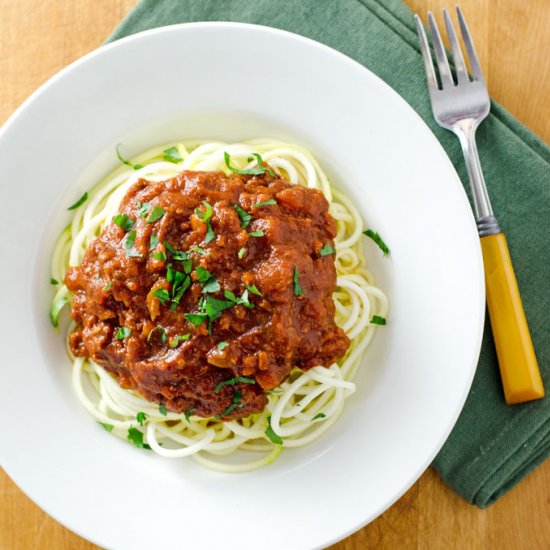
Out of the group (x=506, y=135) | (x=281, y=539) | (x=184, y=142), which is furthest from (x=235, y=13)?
(x=281, y=539)

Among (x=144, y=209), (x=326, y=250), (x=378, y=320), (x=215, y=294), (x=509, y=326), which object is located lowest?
(x=509, y=326)

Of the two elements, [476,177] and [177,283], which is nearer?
[177,283]

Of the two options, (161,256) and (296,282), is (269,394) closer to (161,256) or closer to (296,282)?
(296,282)

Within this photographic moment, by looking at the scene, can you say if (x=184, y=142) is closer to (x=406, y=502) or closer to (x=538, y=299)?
(x=538, y=299)

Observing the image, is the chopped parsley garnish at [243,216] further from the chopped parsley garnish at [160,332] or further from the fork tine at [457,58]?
the fork tine at [457,58]

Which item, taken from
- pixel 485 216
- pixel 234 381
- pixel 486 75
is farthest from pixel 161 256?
pixel 486 75

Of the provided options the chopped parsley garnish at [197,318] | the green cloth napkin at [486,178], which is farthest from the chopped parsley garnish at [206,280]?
the green cloth napkin at [486,178]
